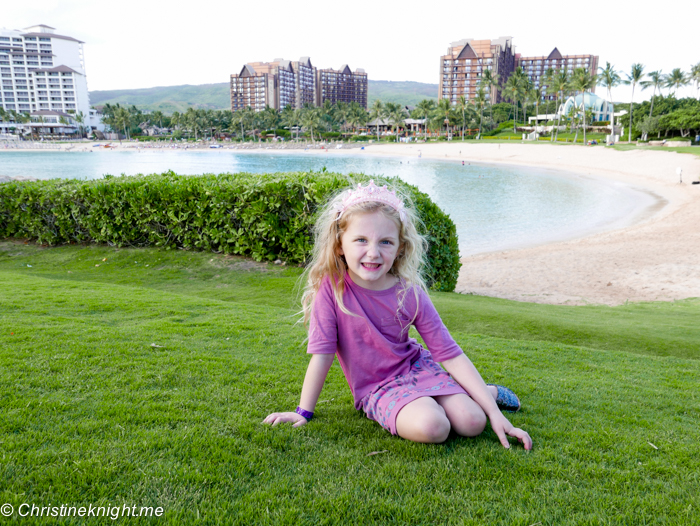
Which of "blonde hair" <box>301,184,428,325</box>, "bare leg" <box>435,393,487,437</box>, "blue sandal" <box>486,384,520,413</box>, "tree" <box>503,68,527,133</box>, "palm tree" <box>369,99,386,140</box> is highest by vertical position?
"tree" <box>503,68,527,133</box>

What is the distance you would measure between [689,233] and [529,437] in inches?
822

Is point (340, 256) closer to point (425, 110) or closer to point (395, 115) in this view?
point (425, 110)

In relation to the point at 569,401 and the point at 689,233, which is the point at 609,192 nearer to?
the point at 689,233

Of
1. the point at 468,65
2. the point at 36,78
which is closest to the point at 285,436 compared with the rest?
the point at 468,65

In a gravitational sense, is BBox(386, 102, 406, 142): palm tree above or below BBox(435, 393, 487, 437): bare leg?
above

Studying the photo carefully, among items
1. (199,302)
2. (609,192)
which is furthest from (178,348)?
(609,192)

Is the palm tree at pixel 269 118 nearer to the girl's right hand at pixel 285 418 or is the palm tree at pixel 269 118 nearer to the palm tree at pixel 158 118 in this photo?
the palm tree at pixel 158 118

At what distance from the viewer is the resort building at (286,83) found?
178 meters

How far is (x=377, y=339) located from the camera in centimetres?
303

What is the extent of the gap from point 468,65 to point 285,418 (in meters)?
164

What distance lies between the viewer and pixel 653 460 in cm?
261

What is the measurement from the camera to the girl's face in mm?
2953

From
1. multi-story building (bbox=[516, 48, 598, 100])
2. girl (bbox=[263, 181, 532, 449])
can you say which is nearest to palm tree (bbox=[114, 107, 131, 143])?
multi-story building (bbox=[516, 48, 598, 100])

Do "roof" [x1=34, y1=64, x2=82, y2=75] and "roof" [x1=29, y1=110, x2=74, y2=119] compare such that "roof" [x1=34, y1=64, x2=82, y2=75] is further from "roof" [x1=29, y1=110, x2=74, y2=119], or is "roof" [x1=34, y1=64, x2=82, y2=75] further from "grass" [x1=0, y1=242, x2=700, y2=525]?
"grass" [x1=0, y1=242, x2=700, y2=525]
